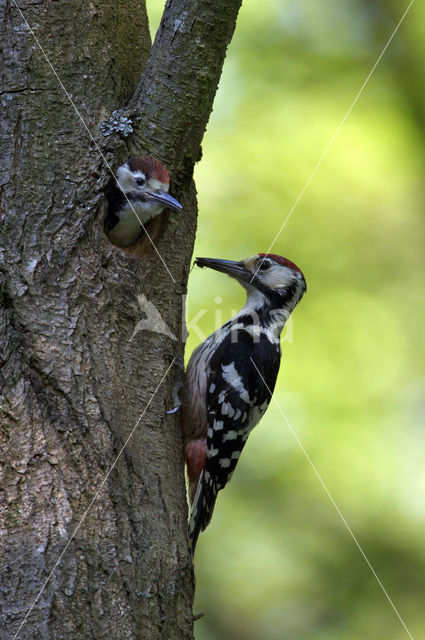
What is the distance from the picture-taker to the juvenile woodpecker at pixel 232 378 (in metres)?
3.64

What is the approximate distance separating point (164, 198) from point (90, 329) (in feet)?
2.50

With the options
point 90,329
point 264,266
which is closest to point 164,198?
point 90,329

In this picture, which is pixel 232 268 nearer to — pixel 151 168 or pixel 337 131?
pixel 151 168

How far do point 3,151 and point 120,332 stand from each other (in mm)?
814

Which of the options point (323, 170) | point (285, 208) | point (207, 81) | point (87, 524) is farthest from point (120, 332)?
point (323, 170)

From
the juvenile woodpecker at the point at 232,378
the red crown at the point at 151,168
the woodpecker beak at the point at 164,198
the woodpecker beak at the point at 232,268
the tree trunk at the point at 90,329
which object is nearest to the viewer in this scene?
the tree trunk at the point at 90,329

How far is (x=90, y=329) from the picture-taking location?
272 centimetres

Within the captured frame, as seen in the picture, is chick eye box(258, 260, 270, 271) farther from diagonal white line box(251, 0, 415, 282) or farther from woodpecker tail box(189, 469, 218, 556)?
woodpecker tail box(189, 469, 218, 556)

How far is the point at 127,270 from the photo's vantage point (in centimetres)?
291

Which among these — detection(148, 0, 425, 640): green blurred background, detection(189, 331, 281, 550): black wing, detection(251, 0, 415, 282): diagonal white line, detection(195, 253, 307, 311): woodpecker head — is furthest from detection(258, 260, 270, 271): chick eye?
detection(251, 0, 415, 282): diagonal white line

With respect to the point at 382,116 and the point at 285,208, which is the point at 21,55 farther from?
the point at 382,116

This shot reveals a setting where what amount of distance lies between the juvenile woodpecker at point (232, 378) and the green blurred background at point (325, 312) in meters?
0.90

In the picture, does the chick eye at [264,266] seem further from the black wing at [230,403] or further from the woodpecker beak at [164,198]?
the woodpecker beak at [164,198]

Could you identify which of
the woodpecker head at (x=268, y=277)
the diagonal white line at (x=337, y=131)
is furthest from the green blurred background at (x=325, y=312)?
the woodpecker head at (x=268, y=277)
